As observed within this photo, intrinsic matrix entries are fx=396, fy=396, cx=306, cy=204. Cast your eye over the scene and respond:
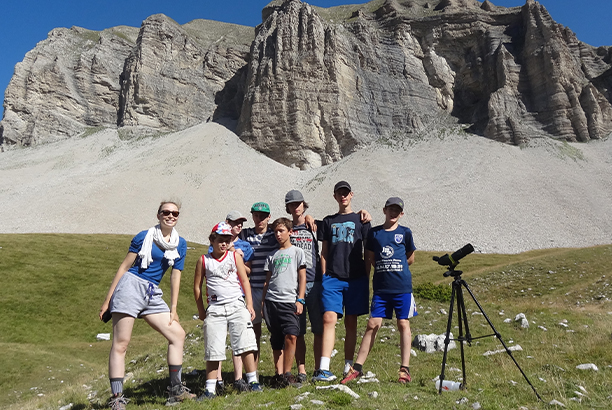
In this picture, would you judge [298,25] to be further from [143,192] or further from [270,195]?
[143,192]

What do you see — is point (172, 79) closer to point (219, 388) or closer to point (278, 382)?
point (219, 388)

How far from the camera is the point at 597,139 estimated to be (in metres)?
86.6

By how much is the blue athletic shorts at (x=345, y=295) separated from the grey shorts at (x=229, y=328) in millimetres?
1533

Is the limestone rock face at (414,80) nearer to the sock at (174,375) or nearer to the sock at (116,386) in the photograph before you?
the sock at (174,375)

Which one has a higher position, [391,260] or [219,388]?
[391,260]

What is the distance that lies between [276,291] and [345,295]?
1409 millimetres

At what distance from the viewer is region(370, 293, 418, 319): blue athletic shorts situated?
7504 millimetres

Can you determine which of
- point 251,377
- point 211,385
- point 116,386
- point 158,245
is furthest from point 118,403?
point 158,245

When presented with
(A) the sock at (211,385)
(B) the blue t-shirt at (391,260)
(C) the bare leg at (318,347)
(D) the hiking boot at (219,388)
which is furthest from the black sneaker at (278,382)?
(B) the blue t-shirt at (391,260)

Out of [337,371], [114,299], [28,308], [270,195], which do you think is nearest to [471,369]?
[337,371]

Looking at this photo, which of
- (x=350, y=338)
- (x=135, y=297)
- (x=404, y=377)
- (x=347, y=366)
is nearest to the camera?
(x=135, y=297)

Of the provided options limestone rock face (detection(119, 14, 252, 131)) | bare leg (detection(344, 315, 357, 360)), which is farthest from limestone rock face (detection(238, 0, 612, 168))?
bare leg (detection(344, 315, 357, 360))

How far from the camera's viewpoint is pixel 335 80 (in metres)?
94.6

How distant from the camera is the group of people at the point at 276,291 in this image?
6.89m
